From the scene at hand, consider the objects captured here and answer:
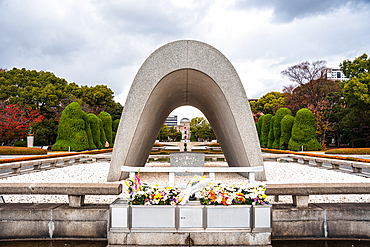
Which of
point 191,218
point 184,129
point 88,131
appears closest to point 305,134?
point 88,131

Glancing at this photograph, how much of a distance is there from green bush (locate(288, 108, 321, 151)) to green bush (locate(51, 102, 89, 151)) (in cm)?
2081

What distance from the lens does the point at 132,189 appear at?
→ 3.56 m

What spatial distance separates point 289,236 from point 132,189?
264cm

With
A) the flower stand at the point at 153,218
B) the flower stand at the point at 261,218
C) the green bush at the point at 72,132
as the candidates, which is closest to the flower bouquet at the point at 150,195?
the flower stand at the point at 153,218

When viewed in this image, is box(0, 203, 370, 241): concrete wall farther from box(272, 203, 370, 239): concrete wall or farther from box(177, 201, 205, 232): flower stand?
box(177, 201, 205, 232): flower stand

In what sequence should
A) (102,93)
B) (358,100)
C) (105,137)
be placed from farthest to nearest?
(102,93), (105,137), (358,100)

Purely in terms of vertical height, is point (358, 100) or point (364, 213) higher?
point (358, 100)

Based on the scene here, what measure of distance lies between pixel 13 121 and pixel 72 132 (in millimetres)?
7485

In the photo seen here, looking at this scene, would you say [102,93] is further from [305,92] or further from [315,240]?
[315,240]

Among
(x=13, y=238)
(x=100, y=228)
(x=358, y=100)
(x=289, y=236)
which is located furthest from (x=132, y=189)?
(x=358, y=100)

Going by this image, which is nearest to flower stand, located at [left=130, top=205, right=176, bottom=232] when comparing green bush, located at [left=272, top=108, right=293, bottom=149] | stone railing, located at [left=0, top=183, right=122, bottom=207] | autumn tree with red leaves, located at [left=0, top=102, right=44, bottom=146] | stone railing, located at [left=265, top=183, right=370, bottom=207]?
stone railing, located at [left=0, top=183, right=122, bottom=207]

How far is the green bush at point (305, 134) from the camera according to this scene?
22.9 meters

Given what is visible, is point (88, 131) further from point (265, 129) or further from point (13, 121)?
point (265, 129)

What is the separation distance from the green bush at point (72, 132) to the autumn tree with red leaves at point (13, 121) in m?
5.94
